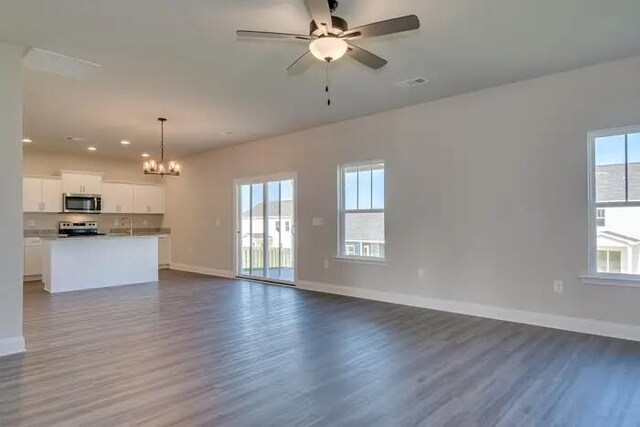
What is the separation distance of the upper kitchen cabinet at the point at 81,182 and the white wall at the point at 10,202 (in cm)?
589

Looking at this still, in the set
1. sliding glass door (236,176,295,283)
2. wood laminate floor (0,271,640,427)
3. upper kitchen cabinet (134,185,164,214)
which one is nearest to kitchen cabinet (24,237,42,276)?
upper kitchen cabinet (134,185,164,214)

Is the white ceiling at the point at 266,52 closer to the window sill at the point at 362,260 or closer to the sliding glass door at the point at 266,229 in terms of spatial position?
the sliding glass door at the point at 266,229

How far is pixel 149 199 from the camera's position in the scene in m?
10.4

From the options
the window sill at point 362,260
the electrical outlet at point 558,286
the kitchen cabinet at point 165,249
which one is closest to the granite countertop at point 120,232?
the kitchen cabinet at point 165,249

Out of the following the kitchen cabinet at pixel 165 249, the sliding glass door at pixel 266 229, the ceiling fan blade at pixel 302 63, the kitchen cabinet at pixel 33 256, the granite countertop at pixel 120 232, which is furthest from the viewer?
the kitchen cabinet at pixel 165 249

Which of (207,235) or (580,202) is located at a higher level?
(580,202)

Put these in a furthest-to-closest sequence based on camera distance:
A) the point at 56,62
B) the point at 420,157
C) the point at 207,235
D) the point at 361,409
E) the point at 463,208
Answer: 1. the point at 207,235
2. the point at 420,157
3. the point at 463,208
4. the point at 56,62
5. the point at 361,409

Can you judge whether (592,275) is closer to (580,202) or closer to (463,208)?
(580,202)

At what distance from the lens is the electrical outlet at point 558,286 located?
441 centimetres

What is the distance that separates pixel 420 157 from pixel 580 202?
6.58ft

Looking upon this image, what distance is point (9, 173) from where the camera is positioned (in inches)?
141

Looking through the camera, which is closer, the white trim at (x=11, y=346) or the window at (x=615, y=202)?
the white trim at (x=11, y=346)

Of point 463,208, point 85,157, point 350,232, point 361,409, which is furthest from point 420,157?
point 85,157

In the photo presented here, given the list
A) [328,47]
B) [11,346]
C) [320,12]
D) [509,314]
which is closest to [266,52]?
[328,47]
